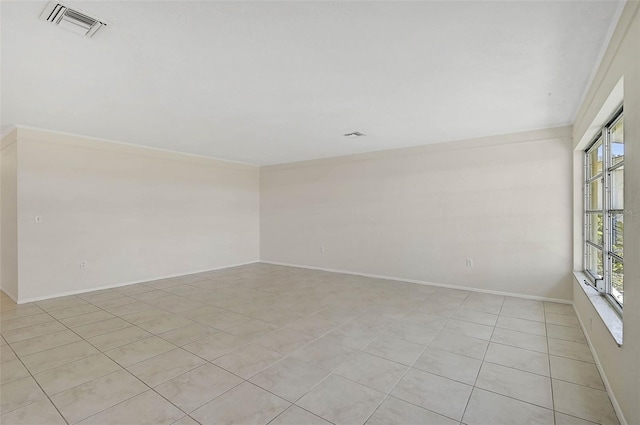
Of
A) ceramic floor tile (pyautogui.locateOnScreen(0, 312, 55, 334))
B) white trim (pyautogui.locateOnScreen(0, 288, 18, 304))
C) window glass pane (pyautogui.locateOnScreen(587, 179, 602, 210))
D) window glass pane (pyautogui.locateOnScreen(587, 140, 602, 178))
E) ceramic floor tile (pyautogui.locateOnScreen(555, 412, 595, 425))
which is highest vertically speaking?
window glass pane (pyautogui.locateOnScreen(587, 140, 602, 178))

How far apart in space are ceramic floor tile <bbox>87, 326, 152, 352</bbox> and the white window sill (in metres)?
3.90

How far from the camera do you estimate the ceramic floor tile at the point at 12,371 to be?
2314 mm

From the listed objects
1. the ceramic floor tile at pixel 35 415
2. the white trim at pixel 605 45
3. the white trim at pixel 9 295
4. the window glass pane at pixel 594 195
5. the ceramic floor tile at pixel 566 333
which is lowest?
the ceramic floor tile at pixel 566 333

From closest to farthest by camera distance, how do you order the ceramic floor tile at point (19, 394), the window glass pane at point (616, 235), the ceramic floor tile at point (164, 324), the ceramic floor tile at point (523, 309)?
the ceramic floor tile at point (19, 394), the window glass pane at point (616, 235), the ceramic floor tile at point (164, 324), the ceramic floor tile at point (523, 309)

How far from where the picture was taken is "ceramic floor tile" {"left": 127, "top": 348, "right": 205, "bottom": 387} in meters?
2.32

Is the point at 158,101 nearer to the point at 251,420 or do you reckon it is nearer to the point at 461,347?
the point at 251,420

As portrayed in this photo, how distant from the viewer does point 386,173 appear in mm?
5719

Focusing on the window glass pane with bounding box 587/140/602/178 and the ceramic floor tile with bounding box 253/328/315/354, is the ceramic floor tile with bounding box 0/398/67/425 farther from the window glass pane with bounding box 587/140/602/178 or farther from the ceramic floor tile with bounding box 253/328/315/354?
the window glass pane with bounding box 587/140/602/178

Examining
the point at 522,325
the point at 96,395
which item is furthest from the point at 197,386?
the point at 522,325

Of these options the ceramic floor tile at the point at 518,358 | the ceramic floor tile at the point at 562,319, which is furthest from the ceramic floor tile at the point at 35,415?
the ceramic floor tile at the point at 562,319

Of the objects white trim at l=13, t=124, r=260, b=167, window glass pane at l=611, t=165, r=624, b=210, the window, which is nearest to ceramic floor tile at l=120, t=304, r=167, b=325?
white trim at l=13, t=124, r=260, b=167

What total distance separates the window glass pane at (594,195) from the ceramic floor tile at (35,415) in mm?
5111

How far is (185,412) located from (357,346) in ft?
5.05

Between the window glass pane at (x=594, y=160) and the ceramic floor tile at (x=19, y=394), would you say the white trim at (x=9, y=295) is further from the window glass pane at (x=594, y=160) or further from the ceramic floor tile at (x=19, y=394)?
the window glass pane at (x=594, y=160)
